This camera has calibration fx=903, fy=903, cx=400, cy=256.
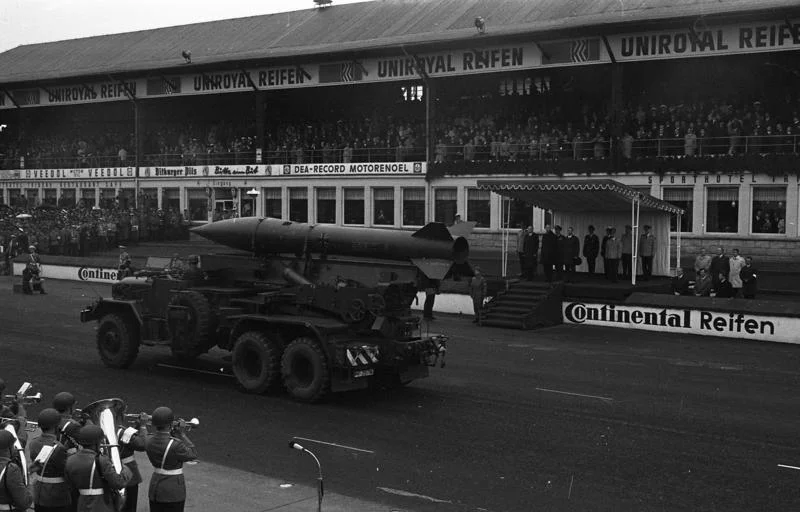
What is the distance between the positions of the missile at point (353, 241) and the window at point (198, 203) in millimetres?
28884

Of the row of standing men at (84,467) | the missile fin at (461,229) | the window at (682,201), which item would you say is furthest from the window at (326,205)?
the row of standing men at (84,467)

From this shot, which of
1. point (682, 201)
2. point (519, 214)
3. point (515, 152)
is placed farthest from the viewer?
point (515, 152)

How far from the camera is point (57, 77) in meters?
49.0

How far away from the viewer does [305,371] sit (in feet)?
47.7

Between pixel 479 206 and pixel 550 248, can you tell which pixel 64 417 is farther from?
pixel 479 206

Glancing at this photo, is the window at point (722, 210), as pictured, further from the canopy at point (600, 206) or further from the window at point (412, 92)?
the window at point (412, 92)

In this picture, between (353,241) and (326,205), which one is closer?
(353,241)

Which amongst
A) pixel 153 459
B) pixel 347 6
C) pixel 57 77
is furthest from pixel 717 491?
pixel 57 77

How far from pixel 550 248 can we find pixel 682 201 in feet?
23.4

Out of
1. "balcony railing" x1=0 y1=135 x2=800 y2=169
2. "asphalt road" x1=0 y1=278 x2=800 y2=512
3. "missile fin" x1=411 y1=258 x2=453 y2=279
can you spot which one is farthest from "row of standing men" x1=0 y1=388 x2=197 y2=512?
"balcony railing" x1=0 y1=135 x2=800 y2=169

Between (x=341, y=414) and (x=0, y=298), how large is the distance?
21.5m

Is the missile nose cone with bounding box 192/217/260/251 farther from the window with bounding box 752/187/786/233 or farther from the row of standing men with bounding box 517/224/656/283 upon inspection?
the window with bounding box 752/187/786/233

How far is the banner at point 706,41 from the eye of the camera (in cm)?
2970

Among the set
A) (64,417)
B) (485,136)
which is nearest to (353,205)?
(485,136)
